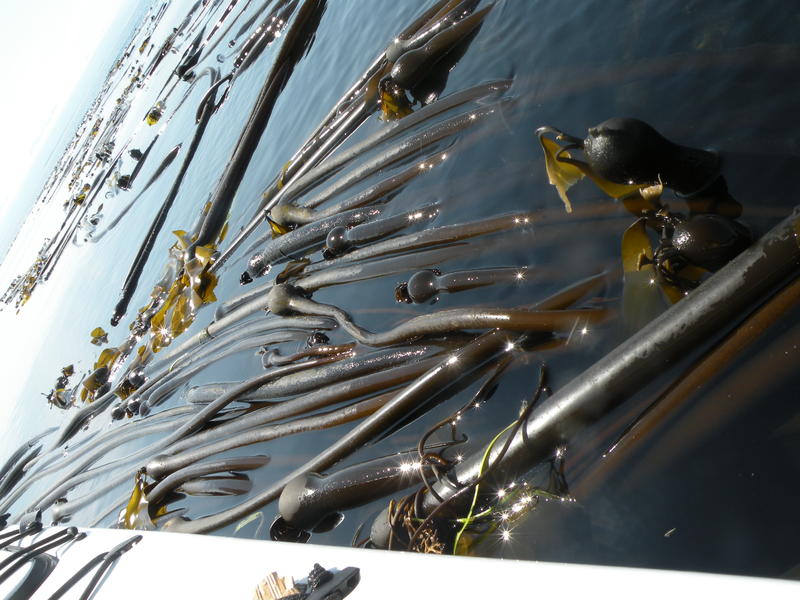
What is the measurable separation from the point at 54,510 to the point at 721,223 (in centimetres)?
586

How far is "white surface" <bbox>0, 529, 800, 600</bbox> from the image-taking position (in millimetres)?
1238

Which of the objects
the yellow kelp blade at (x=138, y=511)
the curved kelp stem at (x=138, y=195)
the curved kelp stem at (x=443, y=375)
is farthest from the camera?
the curved kelp stem at (x=138, y=195)

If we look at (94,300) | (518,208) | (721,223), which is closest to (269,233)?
(518,208)

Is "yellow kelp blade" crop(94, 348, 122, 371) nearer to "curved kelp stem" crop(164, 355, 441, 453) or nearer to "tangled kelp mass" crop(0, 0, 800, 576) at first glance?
"tangled kelp mass" crop(0, 0, 800, 576)

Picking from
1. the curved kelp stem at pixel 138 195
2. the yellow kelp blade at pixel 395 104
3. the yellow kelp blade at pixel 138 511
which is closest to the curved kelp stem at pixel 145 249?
the curved kelp stem at pixel 138 195

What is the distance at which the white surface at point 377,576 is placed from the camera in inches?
48.8

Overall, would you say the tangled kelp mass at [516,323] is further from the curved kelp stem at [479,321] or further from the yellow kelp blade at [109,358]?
the yellow kelp blade at [109,358]

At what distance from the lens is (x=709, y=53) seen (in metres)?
2.88

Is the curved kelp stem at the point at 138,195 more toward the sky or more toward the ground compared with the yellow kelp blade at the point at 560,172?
more toward the sky

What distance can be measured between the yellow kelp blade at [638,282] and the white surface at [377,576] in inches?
43.9

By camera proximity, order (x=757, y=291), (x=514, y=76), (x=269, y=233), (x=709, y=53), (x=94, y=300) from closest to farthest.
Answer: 1. (x=757, y=291)
2. (x=709, y=53)
3. (x=514, y=76)
4. (x=269, y=233)
5. (x=94, y=300)

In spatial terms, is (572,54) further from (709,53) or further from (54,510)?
(54,510)

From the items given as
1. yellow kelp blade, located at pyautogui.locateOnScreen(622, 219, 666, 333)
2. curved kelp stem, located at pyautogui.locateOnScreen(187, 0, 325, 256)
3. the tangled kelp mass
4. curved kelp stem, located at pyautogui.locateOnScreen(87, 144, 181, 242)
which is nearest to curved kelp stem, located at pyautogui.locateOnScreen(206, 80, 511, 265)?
the tangled kelp mass

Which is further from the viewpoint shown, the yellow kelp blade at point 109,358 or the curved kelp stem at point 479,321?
the yellow kelp blade at point 109,358
